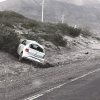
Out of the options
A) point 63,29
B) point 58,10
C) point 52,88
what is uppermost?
point 58,10

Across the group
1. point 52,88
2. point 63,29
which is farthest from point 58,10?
point 52,88

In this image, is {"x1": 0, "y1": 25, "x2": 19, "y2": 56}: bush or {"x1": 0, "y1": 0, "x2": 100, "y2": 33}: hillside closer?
{"x1": 0, "y1": 25, "x2": 19, "y2": 56}: bush

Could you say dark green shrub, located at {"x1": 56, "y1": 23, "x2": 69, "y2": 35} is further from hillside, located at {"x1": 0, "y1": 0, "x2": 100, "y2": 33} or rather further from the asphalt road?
hillside, located at {"x1": 0, "y1": 0, "x2": 100, "y2": 33}

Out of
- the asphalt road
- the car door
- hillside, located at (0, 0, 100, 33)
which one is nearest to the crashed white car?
the car door

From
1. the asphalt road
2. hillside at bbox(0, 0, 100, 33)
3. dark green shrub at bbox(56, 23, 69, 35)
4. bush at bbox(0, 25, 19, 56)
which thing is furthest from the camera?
hillside at bbox(0, 0, 100, 33)

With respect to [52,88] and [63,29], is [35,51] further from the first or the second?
[63,29]

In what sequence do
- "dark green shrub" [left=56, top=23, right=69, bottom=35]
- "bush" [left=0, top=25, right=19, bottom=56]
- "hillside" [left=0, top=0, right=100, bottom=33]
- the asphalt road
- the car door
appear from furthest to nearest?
1. "hillside" [left=0, top=0, right=100, bottom=33]
2. "dark green shrub" [left=56, top=23, right=69, bottom=35]
3. "bush" [left=0, top=25, right=19, bottom=56]
4. the car door
5. the asphalt road

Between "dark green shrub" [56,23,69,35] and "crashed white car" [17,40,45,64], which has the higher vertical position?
"crashed white car" [17,40,45,64]

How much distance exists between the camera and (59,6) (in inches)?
4628

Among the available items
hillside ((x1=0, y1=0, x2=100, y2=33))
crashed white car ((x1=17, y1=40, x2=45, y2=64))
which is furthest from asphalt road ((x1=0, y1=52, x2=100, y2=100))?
hillside ((x1=0, y1=0, x2=100, y2=33))

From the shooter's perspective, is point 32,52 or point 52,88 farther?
point 32,52

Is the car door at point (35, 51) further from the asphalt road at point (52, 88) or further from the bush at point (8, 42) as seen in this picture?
the asphalt road at point (52, 88)

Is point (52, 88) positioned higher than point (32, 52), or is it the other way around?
point (32, 52)

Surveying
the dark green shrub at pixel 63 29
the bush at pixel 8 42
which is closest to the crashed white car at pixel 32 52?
the bush at pixel 8 42
